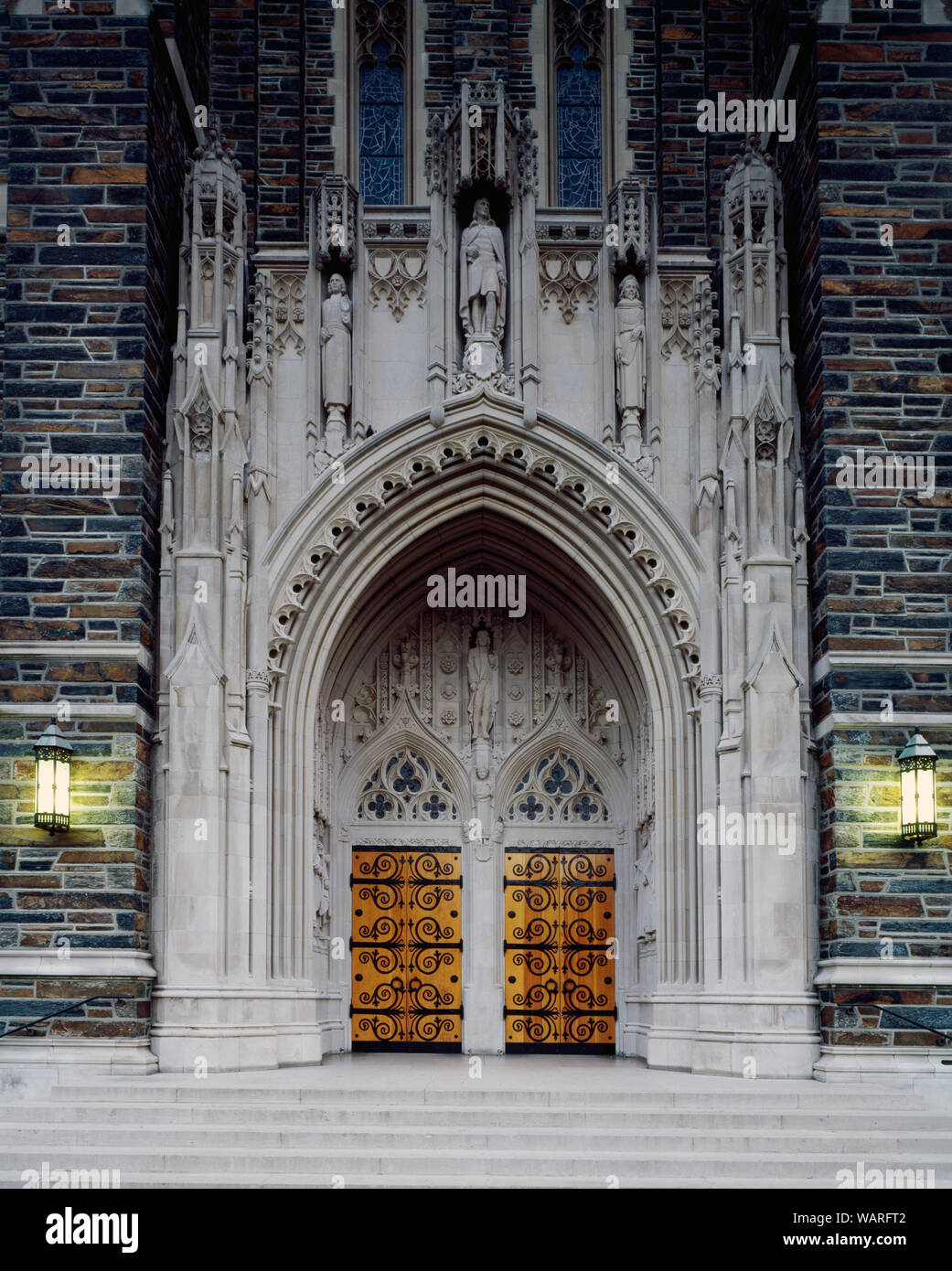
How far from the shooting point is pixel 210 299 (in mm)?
14367

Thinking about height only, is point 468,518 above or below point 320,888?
above

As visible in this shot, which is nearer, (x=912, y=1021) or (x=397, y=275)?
(x=912, y=1021)

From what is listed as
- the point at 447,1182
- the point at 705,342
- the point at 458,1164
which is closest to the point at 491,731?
the point at 705,342

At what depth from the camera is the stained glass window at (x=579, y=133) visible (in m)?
16.5

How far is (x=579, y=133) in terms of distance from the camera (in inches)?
658

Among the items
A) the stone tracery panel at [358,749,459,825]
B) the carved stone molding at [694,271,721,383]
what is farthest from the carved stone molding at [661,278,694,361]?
the stone tracery panel at [358,749,459,825]

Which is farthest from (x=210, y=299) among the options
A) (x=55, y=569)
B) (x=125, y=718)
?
(x=125, y=718)

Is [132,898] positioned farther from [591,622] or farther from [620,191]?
[620,191]

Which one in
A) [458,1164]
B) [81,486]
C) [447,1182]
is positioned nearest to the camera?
[447,1182]

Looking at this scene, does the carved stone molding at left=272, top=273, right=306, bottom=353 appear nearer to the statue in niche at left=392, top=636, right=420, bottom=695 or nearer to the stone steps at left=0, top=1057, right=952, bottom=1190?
the statue in niche at left=392, top=636, right=420, bottom=695

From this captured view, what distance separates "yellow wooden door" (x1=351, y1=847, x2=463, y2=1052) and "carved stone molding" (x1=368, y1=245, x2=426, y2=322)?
5529 mm

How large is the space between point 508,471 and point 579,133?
4.27 meters

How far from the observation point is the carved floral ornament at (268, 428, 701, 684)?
14.4 m

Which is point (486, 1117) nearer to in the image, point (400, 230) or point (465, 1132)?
point (465, 1132)
